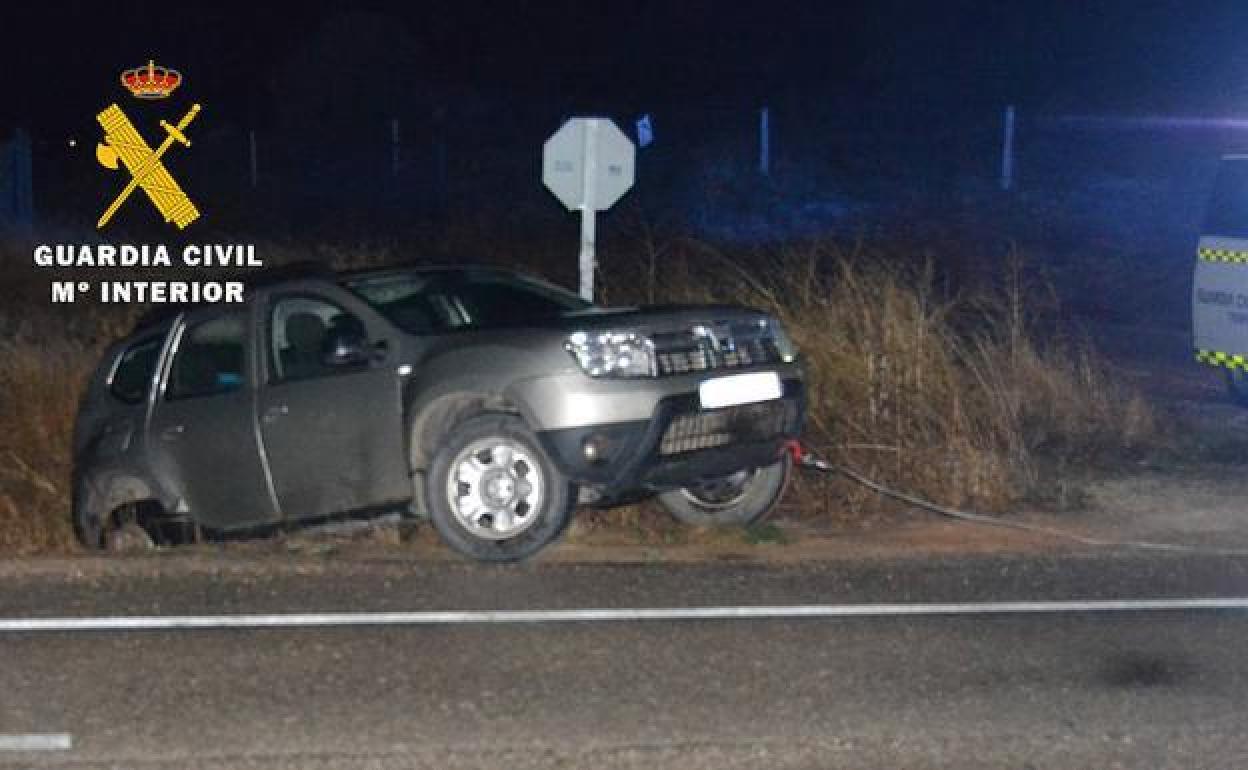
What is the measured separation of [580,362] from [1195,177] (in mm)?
25600

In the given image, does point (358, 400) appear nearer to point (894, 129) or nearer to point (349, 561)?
point (349, 561)

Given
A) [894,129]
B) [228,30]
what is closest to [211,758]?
[894,129]

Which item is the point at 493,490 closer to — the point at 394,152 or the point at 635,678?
the point at 635,678

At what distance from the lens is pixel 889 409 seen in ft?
41.1

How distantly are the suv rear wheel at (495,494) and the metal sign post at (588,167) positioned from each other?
279 centimetres

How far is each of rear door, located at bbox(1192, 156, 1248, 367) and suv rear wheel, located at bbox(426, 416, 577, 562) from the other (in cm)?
699

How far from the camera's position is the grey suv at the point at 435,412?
9539mm

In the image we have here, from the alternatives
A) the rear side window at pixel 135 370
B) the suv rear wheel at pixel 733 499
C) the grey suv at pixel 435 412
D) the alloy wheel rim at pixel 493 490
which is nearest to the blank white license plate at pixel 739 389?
the grey suv at pixel 435 412

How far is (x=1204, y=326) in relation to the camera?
603 inches

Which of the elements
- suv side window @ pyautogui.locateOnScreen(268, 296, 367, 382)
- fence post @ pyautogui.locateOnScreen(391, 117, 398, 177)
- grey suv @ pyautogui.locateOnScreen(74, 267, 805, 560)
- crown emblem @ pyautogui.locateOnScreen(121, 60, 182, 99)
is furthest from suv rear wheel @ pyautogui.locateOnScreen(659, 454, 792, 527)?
→ crown emblem @ pyautogui.locateOnScreen(121, 60, 182, 99)

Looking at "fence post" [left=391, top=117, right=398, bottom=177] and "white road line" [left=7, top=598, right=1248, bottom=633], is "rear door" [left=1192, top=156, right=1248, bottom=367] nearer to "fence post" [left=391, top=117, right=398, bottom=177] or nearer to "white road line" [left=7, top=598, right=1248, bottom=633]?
"white road line" [left=7, top=598, right=1248, bottom=633]

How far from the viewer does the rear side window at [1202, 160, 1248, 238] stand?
14.9m

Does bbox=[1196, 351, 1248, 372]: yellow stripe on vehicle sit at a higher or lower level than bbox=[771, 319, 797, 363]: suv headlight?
lower

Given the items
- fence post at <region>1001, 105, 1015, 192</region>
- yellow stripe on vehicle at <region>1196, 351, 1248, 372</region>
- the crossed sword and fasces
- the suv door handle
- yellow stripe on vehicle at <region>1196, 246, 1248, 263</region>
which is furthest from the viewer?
the crossed sword and fasces
